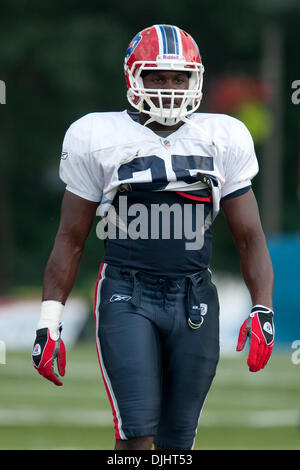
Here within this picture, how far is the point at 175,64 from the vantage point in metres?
5.06

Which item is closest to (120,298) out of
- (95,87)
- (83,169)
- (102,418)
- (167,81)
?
(83,169)

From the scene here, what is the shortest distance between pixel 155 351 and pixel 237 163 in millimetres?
831

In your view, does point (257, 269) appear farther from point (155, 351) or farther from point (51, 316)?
point (51, 316)

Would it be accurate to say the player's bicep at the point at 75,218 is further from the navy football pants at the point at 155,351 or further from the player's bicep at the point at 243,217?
the player's bicep at the point at 243,217

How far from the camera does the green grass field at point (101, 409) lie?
7996mm

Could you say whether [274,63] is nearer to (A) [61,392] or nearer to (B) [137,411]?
(A) [61,392]

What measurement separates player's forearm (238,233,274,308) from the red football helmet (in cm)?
58

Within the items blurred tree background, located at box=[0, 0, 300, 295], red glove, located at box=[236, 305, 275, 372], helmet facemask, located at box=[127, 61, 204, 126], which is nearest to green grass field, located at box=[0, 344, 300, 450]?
red glove, located at box=[236, 305, 275, 372]

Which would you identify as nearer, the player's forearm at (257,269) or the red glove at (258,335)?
the red glove at (258,335)

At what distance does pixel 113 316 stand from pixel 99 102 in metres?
17.7

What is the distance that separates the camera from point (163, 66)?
5.06m

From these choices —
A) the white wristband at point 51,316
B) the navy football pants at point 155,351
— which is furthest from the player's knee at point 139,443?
the white wristband at point 51,316

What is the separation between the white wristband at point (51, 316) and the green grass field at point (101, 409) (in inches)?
108

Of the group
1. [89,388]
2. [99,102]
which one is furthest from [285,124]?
[89,388]
